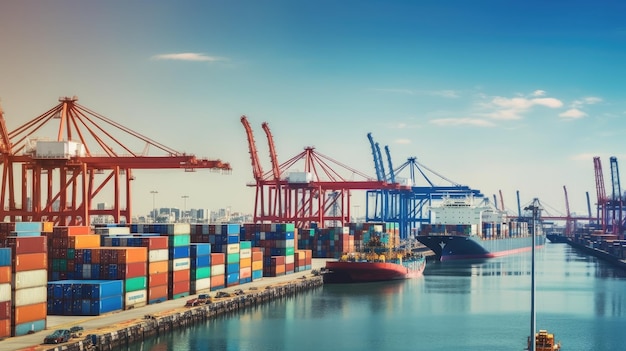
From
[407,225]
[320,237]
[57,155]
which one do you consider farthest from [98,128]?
[407,225]

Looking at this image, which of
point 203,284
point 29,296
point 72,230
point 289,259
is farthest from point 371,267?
point 29,296

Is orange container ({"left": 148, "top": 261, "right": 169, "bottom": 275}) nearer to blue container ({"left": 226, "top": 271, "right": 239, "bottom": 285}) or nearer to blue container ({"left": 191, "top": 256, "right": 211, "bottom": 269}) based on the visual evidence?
blue container ({"left": 191, "top": 256, "right": 211, "bottom": 269})

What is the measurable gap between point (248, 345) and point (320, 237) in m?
58.4

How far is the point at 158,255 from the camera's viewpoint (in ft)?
160

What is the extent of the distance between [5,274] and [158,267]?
16056 millimetres

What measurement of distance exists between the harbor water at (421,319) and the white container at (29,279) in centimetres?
543

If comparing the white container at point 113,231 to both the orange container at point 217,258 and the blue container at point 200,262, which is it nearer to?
the blue container at point 200,262

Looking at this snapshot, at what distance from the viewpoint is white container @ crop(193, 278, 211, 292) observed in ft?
181

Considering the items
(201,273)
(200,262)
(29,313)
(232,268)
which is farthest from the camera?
(232,268)

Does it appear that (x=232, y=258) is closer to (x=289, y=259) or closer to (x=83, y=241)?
(x=289, y=259)

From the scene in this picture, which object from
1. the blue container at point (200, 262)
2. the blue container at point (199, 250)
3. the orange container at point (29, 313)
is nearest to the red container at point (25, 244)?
the orange container at point (29, 313)

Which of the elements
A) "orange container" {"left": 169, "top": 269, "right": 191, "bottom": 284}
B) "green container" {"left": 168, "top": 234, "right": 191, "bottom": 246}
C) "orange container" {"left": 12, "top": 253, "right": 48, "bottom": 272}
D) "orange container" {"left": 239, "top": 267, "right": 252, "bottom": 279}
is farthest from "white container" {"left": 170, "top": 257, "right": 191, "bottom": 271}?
"orange container" {"left": 12, "top": 253, "right": 48, "bottom": 272}

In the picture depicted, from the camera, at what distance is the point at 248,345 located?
40.7 m

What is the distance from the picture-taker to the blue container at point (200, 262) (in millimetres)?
54562
